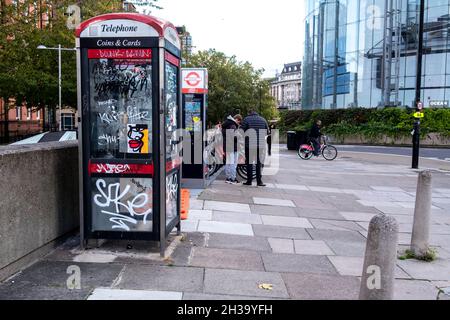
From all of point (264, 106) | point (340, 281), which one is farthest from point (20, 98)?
point (264, 106)

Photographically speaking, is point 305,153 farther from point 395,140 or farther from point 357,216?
point 395,140

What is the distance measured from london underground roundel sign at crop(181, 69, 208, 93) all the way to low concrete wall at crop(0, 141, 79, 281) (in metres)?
5.11

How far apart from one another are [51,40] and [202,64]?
26.6 metres

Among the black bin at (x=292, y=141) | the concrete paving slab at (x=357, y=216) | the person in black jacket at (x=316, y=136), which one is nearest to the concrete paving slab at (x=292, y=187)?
the concrete paving slab at (x=357, y=216)

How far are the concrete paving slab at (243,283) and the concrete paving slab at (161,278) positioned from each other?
0.38 feet

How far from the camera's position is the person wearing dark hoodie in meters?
11.7

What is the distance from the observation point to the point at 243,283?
15.2 ft

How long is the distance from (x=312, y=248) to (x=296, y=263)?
32.3 inches

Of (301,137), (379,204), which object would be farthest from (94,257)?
(301,137)

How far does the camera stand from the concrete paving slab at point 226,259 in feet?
17.0

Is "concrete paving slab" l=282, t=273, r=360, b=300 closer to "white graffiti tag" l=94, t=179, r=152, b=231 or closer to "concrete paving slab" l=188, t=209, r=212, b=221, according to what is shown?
"white graffiti tag" l=94, t=179, r=152, b=231

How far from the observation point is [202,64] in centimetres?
5384

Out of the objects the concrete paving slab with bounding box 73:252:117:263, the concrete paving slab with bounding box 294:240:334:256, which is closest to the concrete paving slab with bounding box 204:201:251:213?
the concrete paving slab with bounding box 294:240:334:256
